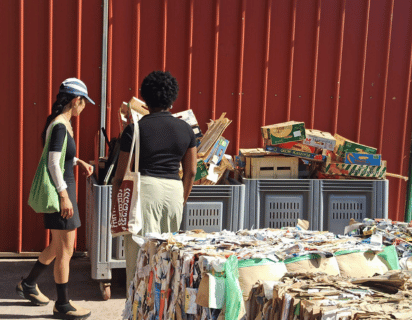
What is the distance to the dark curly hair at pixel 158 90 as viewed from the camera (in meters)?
3.91

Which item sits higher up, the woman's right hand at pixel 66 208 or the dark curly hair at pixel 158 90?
the dark curly hair at pixel 158 90

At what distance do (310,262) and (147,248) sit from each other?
1.04m

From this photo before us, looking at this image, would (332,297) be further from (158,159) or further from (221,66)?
(221,66)

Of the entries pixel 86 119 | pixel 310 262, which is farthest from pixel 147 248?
pixel 86 119

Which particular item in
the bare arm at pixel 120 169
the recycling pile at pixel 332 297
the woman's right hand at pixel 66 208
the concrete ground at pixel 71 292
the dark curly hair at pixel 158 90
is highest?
the dark curly hair at pixel 158 90

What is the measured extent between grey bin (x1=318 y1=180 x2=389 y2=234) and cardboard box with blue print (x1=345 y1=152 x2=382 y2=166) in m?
0.19

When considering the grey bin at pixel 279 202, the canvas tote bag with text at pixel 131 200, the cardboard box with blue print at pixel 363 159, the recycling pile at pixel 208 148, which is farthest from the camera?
the cardboard box with blue print at pixel 363 159

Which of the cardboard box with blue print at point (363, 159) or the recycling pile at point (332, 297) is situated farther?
the cardboard box with blue print at point (363, 159)

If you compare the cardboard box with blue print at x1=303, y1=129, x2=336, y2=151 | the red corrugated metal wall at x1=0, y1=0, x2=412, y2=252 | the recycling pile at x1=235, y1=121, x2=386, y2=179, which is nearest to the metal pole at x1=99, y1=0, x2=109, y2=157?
the red corrugated metal wall at x1=0, y1=0, x2=412, y2=252

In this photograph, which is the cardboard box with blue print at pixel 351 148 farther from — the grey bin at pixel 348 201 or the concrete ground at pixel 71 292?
the concrete ground at pixel 71 292

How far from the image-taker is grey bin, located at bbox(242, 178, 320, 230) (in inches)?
221

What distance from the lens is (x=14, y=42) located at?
239 inches

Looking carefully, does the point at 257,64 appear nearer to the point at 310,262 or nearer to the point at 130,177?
the point at 130,177

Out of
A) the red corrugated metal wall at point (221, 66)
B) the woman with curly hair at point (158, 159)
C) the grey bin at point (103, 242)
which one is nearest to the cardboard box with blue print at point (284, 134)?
the red corrugated metal wall at point (221, 66)
